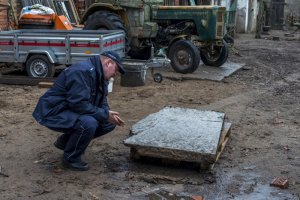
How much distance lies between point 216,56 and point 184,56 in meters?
1.57

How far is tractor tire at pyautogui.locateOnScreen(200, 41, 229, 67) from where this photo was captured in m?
12.2

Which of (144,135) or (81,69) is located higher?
(81,69)

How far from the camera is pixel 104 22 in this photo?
10781 millimetres

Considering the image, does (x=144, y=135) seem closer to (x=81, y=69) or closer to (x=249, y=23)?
(x=81, y=69)

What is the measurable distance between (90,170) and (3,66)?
598 centimetres

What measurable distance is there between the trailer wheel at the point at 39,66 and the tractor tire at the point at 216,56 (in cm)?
424

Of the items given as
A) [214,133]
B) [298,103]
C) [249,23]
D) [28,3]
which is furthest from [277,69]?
[249,23]

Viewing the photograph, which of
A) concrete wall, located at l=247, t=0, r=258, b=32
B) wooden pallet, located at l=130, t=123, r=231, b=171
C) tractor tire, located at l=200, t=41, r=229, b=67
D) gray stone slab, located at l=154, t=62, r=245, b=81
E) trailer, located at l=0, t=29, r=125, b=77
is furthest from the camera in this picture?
concrete wall, located at l=247, t=0, r=258, b=32

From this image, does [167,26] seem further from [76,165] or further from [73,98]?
[73,98]

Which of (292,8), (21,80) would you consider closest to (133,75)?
(21,80)

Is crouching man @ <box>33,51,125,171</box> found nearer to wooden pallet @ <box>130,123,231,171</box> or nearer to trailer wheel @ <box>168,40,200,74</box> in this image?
wooden pallet @ <box>130,123,231,171</box>

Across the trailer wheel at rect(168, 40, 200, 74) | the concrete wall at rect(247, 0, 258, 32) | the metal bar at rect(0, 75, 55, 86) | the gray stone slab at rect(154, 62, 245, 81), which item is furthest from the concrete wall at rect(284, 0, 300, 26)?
the metal bar at rect(0, 75, 55, 86)

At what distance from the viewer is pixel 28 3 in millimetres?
11859

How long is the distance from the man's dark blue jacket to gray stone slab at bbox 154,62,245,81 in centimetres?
574
